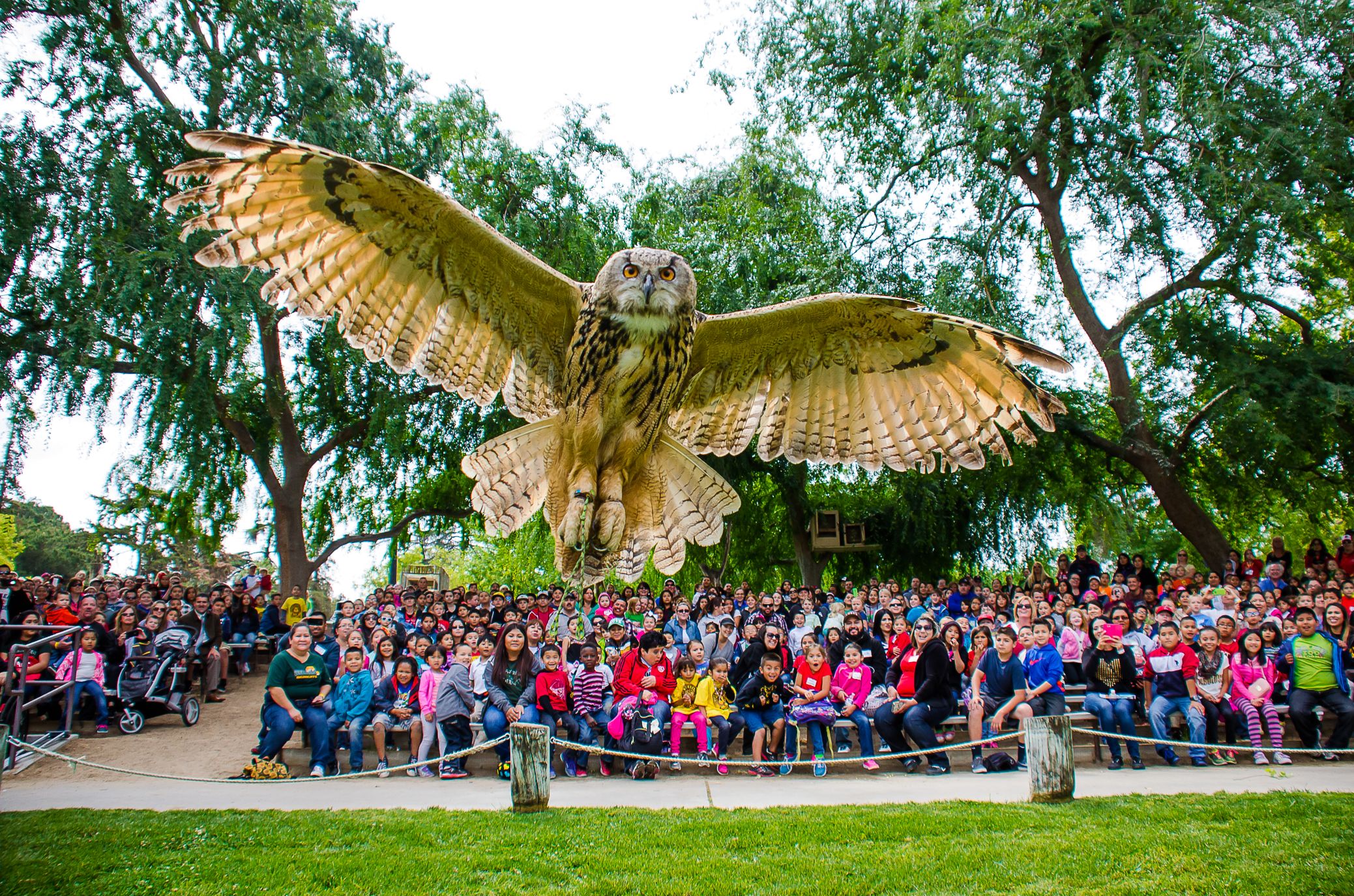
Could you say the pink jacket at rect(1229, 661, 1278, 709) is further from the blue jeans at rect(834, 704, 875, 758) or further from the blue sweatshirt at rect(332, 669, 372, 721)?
the blue sweatshirt at rect(332, 669, 372, 721)

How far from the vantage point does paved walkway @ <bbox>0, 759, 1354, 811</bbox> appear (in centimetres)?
643

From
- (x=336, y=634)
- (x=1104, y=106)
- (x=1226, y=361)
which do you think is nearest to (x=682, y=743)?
(x=336, y=634)

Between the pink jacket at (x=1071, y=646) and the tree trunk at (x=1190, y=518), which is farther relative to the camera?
the tree trunk at (x=1190, y=518)

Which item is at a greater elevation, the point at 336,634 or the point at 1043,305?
the point at 1043,305

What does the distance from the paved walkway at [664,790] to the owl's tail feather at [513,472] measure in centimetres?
221

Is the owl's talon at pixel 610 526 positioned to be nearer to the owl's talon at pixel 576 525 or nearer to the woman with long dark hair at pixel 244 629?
the owl's talon at pixel 576 525

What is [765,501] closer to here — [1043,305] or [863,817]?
[1043,305]

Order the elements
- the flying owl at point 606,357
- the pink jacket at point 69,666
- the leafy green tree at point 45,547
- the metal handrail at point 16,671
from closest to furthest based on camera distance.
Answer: the flying owl at point 606,357 → the metal handrail at point 16,671 → the pink jacket at point 69,666 → the leafy green tree at point 45,547

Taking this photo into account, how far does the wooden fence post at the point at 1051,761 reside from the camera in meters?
6.05

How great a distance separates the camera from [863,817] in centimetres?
570

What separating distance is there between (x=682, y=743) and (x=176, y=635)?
17.8 ft

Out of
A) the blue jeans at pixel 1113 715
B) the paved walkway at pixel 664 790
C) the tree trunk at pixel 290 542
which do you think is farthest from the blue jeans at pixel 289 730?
the tree trunk at pixel 290 542

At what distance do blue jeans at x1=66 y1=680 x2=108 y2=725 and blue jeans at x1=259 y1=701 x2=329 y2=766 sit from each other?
2470mm

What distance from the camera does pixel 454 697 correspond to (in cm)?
789
